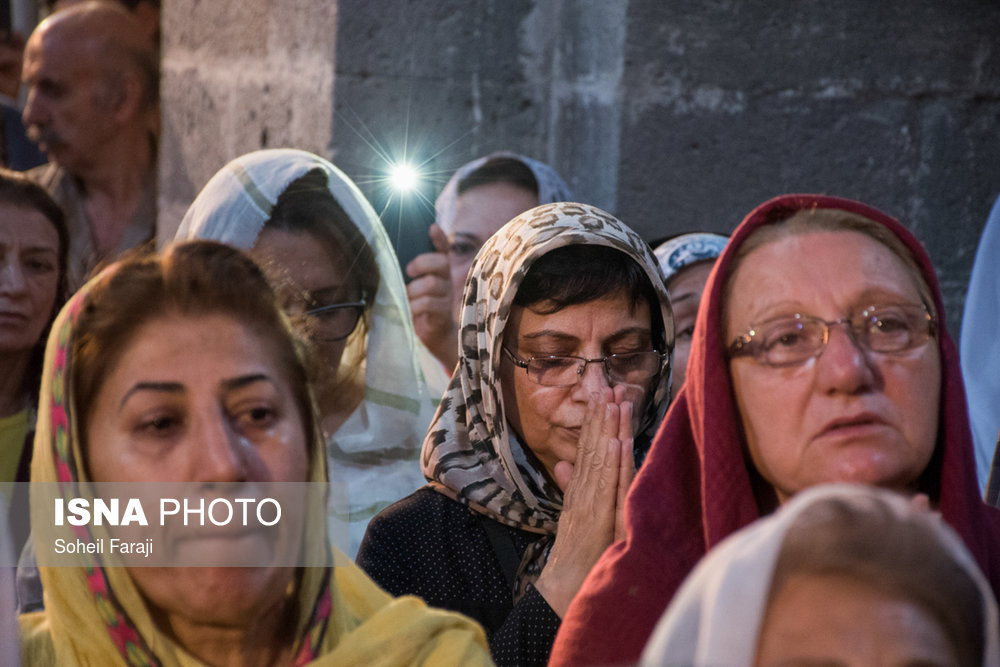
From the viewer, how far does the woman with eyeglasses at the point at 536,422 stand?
8.04ft

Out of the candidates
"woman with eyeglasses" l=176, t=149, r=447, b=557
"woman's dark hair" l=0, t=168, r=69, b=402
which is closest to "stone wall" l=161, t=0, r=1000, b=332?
"woman with eyeglasses" l=176, t=149, r=447, b=557

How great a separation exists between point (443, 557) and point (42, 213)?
165 cm

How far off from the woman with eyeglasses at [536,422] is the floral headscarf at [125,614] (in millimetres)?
521

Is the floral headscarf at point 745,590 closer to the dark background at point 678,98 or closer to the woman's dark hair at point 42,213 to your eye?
the woman's dark hair at point 42,213

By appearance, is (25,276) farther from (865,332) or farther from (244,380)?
(865,332)

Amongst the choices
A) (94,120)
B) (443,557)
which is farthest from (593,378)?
(94,120)

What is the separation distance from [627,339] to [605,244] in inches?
9.5

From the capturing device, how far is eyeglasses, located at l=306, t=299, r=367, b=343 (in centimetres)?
299

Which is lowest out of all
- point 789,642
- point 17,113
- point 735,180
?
point 789,642

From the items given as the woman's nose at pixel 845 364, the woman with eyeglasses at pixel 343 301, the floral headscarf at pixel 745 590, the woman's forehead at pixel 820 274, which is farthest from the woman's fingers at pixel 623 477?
the floral headscarf at pixel 745 590

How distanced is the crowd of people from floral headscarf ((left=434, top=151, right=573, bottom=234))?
21.2 inches

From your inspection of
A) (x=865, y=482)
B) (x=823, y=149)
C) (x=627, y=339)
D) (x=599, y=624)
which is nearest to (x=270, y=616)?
(x=599, y=624)

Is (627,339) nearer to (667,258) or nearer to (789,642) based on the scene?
(667,258)

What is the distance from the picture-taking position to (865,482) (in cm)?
174
